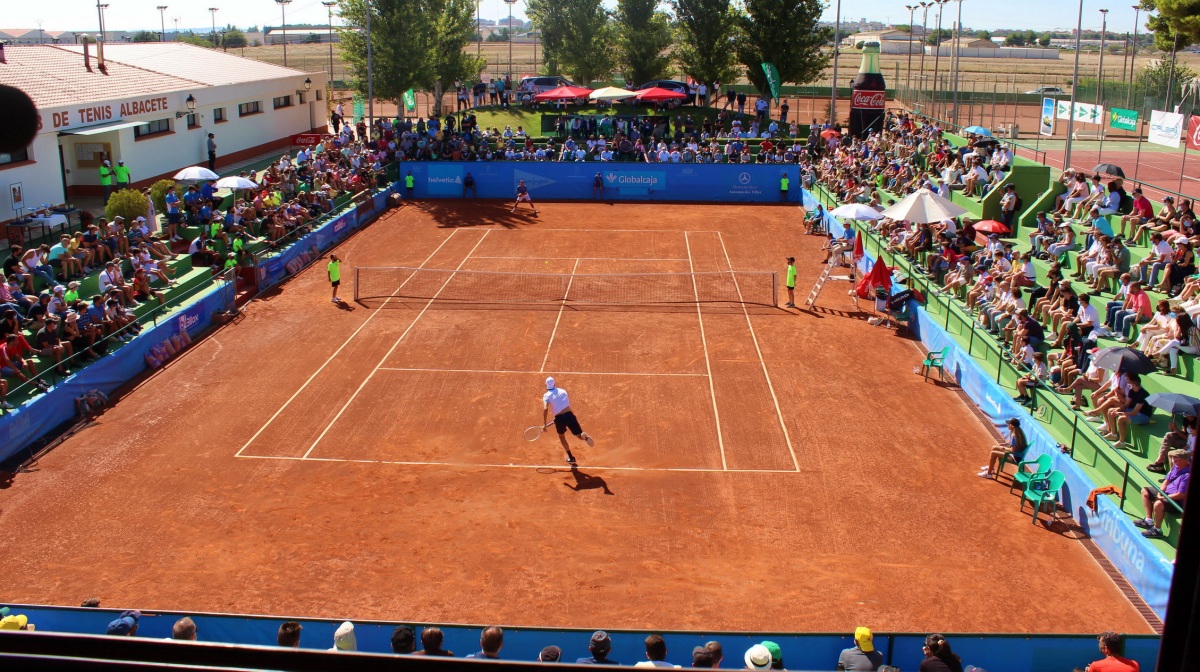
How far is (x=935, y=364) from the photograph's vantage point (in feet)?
71.3

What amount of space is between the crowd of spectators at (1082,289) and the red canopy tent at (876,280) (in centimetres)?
90

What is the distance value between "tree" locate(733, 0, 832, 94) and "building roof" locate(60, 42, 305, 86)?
24.4 m

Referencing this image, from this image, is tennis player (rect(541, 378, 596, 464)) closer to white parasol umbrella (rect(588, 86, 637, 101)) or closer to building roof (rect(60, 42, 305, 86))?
building roof (rect(60, 42, 305, 86))

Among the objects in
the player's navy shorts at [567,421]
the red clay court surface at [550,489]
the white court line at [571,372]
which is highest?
the player's navy shorts at [567,421]

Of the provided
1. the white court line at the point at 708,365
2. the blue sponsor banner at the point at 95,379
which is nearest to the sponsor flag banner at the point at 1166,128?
the white court line at the point at 708,365

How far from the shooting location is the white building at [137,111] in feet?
102

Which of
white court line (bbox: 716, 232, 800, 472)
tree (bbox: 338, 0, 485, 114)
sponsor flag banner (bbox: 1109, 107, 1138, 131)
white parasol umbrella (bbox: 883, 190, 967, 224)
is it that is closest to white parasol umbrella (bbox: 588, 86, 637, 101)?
tree (bbox: 338, 0, 485, 114)

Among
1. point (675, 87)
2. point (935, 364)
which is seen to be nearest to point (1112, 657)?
point (935, 364)

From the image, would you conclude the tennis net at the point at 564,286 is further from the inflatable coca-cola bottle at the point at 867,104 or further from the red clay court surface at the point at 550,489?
the inflatable coca-cola bottle at the point at 867,104

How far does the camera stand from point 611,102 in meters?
59.5

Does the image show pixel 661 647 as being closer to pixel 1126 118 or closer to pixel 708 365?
pixel 708 365

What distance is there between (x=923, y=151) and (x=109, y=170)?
28726mm

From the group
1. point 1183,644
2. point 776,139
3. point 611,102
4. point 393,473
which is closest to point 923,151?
point 776,139

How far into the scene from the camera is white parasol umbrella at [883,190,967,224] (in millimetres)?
25734
